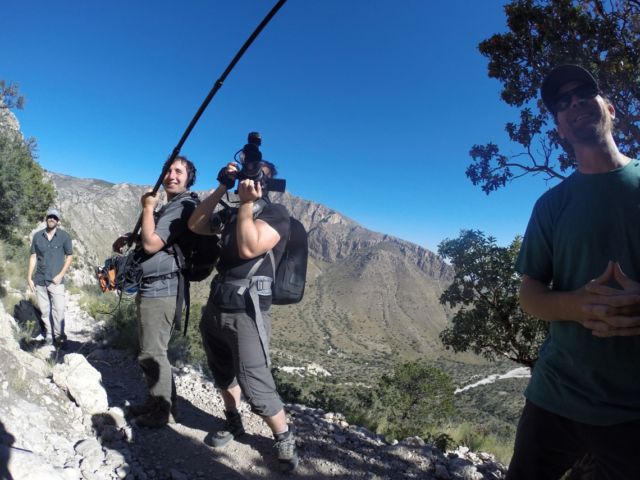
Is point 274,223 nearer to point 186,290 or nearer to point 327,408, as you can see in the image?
point 186,290

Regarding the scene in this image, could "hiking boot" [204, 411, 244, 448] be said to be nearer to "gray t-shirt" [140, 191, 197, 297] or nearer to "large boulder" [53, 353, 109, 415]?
"large boulder" [53, 353, 109, 415]

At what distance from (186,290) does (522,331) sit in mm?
6069

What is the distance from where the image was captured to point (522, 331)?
267 inches

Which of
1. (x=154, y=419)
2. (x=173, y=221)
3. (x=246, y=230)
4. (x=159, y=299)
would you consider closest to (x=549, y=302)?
(x=246, y=230)

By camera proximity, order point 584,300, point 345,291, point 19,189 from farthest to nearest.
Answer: point 345,291
point 19,189
point 584,300

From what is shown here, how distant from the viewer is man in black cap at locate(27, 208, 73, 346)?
5926 mm

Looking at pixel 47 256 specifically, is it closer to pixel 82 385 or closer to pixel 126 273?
pixel 82 385

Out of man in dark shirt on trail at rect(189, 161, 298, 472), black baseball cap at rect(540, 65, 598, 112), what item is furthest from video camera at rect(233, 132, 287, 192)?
black baseball cap at rect(540, 65, 598, 112)

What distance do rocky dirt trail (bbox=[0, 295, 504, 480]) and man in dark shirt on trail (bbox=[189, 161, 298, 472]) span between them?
464mm

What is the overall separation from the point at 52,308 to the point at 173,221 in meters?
4.32

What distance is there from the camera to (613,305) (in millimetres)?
1196

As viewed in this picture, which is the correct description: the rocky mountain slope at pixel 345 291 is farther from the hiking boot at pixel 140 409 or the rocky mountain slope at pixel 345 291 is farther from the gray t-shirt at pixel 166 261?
the gray t-shirt at pixel 166 261

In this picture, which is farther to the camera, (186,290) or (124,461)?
(186,290)

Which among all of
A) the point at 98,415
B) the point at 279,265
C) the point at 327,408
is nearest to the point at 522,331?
the point at 327,408
